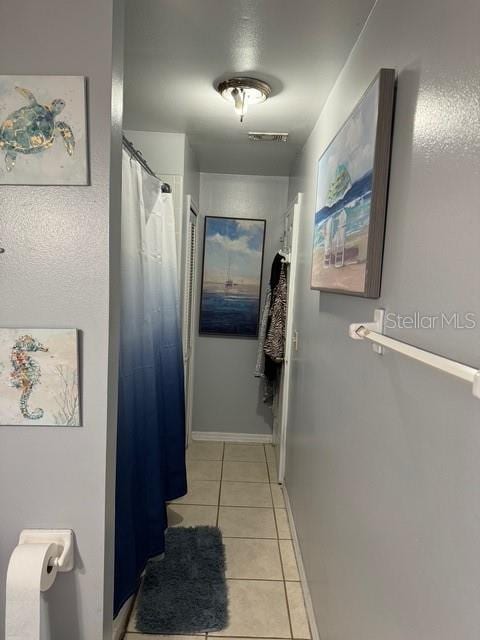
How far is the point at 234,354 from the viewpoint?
3652mm

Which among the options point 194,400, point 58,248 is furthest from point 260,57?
point 194,400

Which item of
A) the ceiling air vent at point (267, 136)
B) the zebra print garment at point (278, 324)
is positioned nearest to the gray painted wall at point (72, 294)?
the ceiling air vent at point (267, 136)

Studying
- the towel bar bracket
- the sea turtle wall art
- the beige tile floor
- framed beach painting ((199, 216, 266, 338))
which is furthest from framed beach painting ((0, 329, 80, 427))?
framed beach painting ((199, 216, 266, 338))

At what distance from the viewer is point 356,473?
1.27 meters

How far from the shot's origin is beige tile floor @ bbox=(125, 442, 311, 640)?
180 centimetres

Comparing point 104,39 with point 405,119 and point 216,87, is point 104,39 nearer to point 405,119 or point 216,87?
point 405,119

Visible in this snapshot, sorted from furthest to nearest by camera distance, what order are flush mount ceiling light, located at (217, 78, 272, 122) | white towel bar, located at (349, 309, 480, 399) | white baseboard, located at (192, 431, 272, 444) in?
white baseboard, located at (192, 431, 272, 444), flush mount ceiling light, located at (217, 78, 272, 122), white towel bar, located at (349, 309, 480, 399)

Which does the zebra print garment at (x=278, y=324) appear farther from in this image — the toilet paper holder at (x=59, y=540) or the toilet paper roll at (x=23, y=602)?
the toilet paper roll at (x=23, y=602)

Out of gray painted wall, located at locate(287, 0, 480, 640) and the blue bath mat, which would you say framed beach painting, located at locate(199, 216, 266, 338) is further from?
gray painted wall, located at locate(287, 0, 480, 640)

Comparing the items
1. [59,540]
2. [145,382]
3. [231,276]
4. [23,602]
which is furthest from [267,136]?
[23,602]

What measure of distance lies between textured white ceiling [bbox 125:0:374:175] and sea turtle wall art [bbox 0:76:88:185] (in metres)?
0.58

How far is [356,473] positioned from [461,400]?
0.66 meters

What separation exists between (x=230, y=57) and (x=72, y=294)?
49.8 inches

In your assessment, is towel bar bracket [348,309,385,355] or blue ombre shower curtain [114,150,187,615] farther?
blue ombre shower curtain [114,150,187,615]
